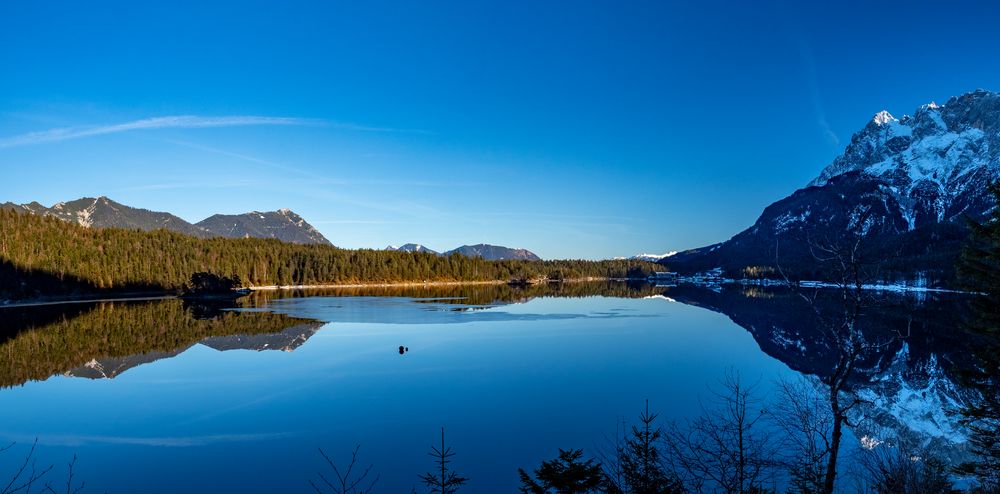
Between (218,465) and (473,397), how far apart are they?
1210cm

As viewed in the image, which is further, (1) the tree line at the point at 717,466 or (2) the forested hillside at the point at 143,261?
(2) the forested hillside at the point at 143,261

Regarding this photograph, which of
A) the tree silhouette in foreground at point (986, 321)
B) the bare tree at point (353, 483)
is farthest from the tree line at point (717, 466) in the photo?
the tree silhouette in foreground at point (986, 321)

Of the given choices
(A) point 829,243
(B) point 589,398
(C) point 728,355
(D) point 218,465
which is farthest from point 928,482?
(C) point 728,355

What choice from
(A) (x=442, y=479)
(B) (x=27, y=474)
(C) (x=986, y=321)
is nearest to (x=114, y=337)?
(B) (x=27, y=474)

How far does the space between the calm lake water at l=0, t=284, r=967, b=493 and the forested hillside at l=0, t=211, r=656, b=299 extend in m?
63.1

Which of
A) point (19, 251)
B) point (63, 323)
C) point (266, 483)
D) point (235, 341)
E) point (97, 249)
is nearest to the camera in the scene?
point (266, 483)

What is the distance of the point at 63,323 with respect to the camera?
194 ft

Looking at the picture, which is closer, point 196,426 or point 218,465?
point 218,465

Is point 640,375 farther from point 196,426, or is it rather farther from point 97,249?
point 97,249

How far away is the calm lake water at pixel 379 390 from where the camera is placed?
1891cm

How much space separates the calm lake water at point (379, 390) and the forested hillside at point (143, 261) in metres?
63.1

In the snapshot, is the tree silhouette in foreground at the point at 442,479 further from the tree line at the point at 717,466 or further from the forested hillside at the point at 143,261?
the forested hillside at the point at 143,261

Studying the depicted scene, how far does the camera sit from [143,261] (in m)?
130

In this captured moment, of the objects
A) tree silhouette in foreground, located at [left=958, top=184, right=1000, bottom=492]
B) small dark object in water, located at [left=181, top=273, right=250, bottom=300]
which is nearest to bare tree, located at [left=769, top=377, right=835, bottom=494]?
tree silhouette in foreground, located at [left=958, top=184, right=1000, bottom=492]
